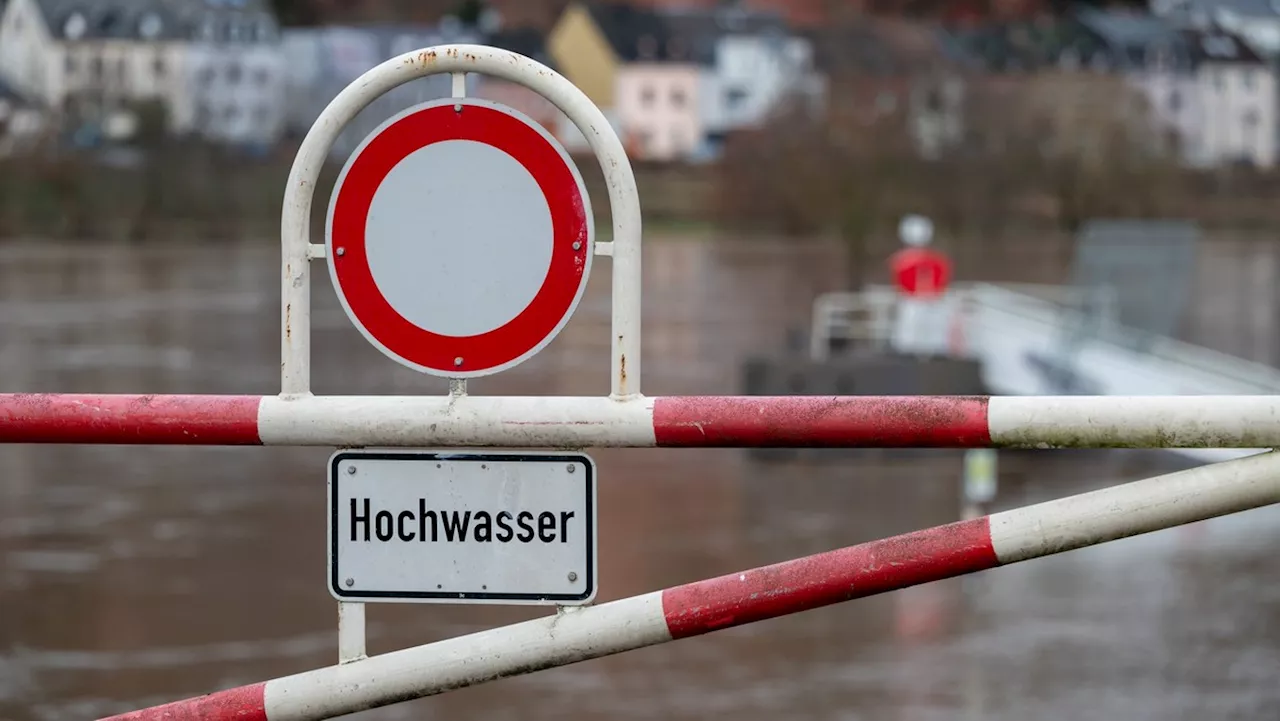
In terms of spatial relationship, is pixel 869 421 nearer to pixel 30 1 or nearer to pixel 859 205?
pixel 859 205

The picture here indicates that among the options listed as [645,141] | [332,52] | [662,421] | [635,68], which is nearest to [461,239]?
[662,421]

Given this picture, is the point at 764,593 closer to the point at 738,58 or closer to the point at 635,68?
the point at 635,68

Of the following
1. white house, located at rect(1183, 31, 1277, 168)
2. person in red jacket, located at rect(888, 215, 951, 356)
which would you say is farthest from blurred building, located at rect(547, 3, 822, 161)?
person in red jacket, located at rect(888, 215, 951, 356)

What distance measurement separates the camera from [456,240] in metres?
3.11

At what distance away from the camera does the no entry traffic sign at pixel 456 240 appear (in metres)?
3.10

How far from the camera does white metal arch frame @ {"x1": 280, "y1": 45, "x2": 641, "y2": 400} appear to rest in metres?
3.08

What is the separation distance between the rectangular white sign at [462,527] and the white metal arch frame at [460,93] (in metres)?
0.16

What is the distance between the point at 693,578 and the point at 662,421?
772 cm

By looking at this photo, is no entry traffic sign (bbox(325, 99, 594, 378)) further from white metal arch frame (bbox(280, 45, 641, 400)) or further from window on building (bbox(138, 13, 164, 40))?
window on building (bbox(138, 13, 164, 40))

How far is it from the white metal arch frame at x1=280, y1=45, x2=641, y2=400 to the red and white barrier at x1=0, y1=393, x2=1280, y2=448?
7 cm

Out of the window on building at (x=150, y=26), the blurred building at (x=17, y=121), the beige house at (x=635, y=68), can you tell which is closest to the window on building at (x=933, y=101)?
the beige house at (x=635, y=68)

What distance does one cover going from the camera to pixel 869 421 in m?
2.99

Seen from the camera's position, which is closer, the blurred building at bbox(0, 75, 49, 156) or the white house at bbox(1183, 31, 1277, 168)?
the blurred building at bbox(0, 75, 49, 156)

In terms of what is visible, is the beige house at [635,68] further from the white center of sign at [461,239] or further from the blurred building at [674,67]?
the white center of sign at [461,239]
